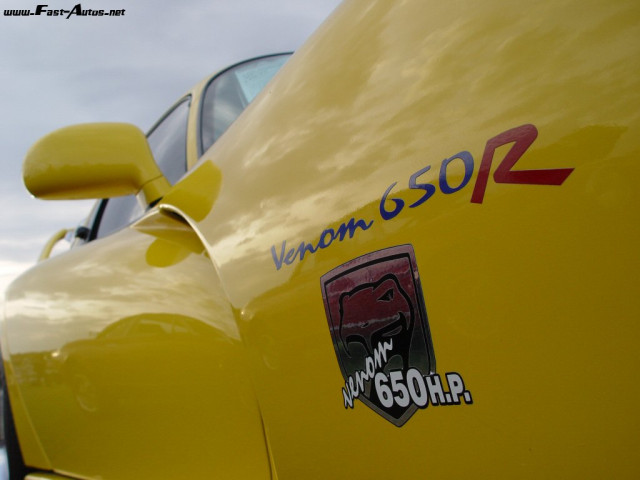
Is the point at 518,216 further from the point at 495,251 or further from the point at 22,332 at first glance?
the point at 22,332

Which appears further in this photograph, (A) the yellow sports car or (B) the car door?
(B) the car door

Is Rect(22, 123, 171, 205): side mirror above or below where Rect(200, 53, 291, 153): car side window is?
below

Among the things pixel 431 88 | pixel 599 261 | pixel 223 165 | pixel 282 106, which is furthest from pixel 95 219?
pixel 599 261

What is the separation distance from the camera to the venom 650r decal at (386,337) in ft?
2.19

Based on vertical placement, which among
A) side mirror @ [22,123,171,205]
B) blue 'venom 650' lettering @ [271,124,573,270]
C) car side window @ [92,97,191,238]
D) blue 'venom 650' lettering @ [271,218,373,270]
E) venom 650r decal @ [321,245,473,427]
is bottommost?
venom 650r decal @ [321,245,473,427]

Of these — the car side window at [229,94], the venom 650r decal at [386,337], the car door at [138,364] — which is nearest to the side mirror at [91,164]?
the car door at [138,364]

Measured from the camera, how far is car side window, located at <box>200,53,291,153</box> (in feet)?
6.16

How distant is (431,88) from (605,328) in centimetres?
32

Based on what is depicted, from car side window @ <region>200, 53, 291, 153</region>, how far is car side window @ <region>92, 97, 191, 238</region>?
0.09 m

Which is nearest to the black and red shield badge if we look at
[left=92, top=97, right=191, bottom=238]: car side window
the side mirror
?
the side mirror

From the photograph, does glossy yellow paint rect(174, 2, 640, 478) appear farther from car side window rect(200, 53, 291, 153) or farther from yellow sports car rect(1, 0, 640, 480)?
car side window rect(200, 53, 291, 153)

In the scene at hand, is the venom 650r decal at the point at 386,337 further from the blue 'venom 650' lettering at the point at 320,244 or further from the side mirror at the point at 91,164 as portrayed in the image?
the side mirror at the point at 91,164

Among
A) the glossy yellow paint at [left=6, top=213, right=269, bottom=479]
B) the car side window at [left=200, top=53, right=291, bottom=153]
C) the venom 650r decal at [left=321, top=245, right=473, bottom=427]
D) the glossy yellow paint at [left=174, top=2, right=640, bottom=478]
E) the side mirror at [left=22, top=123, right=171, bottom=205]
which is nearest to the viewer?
the glossy yellow paint at [left=174, top=2, right=640, bottom=478]

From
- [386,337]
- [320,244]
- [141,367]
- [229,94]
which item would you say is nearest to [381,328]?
[386,337]
